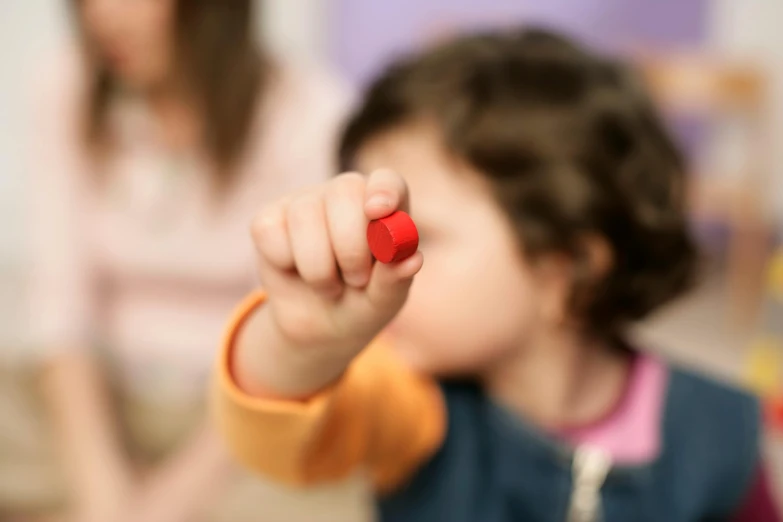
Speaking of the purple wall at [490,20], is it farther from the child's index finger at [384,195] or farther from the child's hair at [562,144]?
the child's index finger at [384,195]

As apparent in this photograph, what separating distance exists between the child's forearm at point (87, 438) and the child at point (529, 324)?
0.30 meters

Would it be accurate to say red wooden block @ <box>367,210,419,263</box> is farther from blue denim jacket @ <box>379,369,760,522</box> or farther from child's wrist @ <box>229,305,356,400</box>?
blue denim jacket @ <box>379,369,760,522</box>

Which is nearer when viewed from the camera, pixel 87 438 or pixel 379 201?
pixel 379 201

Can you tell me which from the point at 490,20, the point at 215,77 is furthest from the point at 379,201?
the point at 490,20

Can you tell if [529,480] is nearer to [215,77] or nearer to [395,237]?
[395,237]

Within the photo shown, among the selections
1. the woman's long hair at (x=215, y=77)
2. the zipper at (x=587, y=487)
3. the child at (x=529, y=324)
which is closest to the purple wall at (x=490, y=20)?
the woman's long hair at (x=215, y=77)

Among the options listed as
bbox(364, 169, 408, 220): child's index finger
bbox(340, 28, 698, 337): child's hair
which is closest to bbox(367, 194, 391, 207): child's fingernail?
bbox(364, 169, 408, 220): child's index finger

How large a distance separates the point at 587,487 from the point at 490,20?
1757mm

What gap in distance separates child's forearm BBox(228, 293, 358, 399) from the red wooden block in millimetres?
83

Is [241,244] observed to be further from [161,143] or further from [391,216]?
[391,216]

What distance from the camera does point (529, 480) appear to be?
52 centimetres

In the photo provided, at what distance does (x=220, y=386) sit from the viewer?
36cm

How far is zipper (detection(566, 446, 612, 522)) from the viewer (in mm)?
520

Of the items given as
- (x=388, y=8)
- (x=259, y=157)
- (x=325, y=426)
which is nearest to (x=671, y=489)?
(x=325, y=426)
